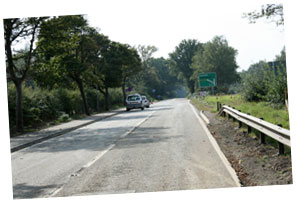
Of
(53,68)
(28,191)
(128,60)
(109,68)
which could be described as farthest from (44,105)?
(128,60)

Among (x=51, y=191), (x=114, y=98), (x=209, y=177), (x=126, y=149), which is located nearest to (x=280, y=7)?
(x=126, y=149)

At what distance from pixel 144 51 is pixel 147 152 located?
62.9 meters

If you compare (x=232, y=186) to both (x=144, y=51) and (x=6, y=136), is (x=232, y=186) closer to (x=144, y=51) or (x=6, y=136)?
(x=6, y=136)

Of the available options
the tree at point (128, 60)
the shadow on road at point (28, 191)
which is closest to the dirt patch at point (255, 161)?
the shadow on road at point (28, 191)

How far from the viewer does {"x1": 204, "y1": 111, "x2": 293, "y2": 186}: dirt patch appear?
608 centimetres

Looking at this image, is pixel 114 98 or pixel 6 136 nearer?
pixel 6 136

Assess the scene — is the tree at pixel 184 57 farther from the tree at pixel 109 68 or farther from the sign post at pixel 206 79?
the sign post at pixel 206 79

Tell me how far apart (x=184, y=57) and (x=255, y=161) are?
105556 mm

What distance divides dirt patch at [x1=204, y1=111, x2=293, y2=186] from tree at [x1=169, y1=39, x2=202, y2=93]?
100697 millimetres

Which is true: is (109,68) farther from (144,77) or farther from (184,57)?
(184,57)

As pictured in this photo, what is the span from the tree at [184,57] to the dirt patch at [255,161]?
330 feet

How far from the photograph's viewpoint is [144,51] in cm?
7162

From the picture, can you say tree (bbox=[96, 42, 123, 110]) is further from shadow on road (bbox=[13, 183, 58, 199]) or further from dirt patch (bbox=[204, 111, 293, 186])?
shadow on road (bbox=[13, 183, 58, 199])

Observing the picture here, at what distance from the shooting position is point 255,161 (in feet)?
24.6
